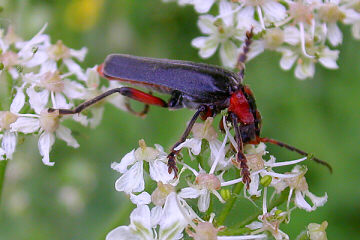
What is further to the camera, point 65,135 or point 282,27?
point 282,27

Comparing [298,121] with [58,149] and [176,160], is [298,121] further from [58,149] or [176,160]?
[176,160]

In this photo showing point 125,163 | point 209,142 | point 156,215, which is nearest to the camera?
point 156,215

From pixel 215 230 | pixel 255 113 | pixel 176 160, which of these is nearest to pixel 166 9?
pixel 255 113

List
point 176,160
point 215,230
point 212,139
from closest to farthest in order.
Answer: point 215,230 → point 176,160 → point 212,139

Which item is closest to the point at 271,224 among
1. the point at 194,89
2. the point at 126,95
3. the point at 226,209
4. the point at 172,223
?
the point at 226,209

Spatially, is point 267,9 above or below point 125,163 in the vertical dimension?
above

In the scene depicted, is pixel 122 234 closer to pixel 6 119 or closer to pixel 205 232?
pixel 205 232

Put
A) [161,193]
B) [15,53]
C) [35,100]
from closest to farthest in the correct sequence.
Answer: [161,193], [35,100], [15,53]
